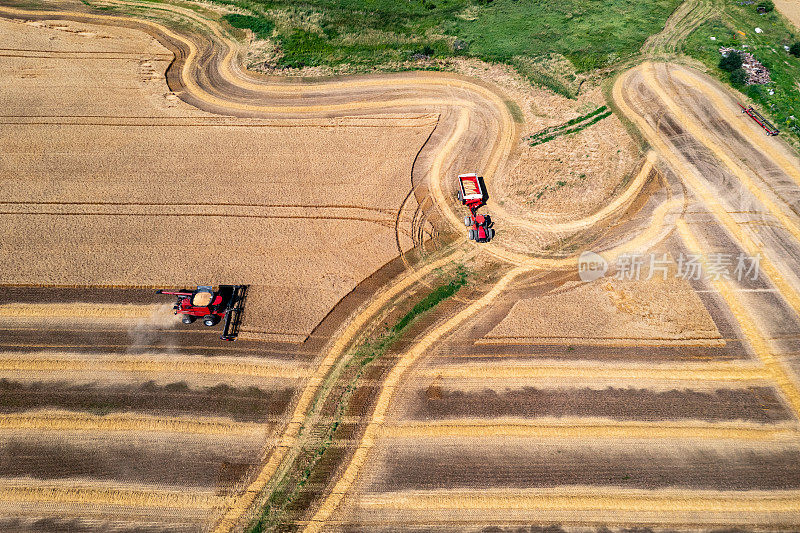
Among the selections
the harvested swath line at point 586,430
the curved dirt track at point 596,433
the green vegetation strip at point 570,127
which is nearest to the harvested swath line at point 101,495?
the curved dirt track at point 596,433

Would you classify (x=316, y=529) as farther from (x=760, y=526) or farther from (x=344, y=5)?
(x=344, y=5)

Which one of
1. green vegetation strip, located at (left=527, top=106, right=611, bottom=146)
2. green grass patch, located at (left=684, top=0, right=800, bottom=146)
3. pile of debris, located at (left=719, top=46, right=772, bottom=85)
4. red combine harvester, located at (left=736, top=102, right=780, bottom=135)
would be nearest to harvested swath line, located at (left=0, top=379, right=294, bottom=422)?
green vegetation strip, located at (left=527, top=106, right=611, bottom=146)

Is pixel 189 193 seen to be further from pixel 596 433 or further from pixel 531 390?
pixel 596 433

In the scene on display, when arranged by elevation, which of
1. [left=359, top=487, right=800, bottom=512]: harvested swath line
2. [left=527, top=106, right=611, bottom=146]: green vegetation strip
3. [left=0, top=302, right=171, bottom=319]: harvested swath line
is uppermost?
[left=527, top=106, right=611, bottom=146]: green vegetation strip

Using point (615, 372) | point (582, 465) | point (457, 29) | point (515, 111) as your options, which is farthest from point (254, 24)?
point (582, 465)

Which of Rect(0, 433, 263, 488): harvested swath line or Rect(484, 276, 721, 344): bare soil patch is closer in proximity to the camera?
Rect(0, 433, 263, 488): harvested swath line

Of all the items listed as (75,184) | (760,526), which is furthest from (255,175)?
(760,526)

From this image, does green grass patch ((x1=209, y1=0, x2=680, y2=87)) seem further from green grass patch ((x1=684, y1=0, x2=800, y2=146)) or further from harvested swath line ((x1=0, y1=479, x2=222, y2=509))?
harvested swath line ((x1=0, y1=479, x2=222, y2=509))
